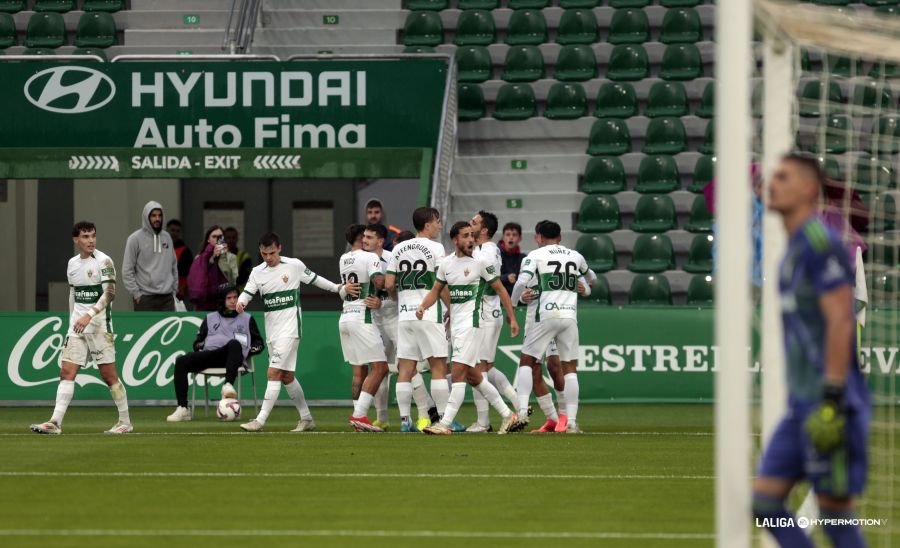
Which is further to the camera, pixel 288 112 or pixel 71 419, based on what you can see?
pixel 288 112

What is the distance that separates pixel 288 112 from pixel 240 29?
2.61m

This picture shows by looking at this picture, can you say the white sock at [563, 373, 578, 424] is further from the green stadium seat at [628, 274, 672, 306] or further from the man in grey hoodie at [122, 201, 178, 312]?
the man in grey hoodie at [122, 201, 178, 312]

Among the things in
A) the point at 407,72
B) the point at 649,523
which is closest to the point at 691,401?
the point at 407,72

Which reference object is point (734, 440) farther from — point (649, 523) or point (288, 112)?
point (288, 112)

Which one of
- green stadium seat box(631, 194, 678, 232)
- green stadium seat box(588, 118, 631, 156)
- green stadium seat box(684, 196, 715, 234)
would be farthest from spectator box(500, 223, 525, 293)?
green stadium seat box(588, 118, 631, 156)

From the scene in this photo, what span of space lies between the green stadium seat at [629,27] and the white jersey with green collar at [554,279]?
31.0ft

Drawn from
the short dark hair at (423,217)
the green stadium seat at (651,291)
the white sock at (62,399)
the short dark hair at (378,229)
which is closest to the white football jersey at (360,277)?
the short dark hair at (378,229)

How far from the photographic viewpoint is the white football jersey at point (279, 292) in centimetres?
Result: 1595

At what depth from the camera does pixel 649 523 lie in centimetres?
879

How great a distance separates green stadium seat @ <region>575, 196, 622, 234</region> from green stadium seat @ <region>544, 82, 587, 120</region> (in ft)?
5.92

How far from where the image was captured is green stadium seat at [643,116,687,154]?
2295cm

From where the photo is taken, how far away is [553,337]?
15352mm

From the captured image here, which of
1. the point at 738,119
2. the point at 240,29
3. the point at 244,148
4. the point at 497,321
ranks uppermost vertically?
the point at 240,29

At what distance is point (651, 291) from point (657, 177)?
2349mm
